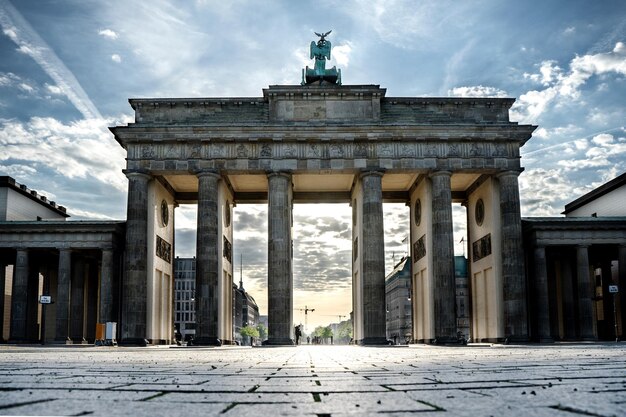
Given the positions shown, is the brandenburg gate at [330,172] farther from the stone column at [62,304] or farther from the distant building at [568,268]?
the stone column at [62,304]

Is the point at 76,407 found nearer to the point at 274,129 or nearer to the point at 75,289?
the point at 274,129

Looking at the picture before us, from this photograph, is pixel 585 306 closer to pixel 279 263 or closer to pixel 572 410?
pixel 279 263

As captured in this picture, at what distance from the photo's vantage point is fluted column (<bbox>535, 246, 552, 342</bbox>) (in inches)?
1948

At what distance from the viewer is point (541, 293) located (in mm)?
50000

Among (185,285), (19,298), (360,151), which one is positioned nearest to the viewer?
(360,151)

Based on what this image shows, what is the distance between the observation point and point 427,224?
166 feet

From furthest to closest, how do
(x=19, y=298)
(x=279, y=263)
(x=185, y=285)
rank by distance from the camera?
(x=185, y=285), (x=19, y=298), (x=279, y=263)

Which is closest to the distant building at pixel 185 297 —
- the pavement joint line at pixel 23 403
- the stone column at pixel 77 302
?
the stone column at pixel 77 302

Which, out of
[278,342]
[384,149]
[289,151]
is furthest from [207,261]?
[384,149]

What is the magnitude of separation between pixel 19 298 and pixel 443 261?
3178cm

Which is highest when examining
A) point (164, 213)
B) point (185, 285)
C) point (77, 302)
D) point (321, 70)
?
point (321, 70)

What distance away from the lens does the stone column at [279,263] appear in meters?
47.4

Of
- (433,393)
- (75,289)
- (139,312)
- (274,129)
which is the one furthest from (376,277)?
(433,393)

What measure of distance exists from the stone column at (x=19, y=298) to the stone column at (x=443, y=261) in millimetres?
30816
